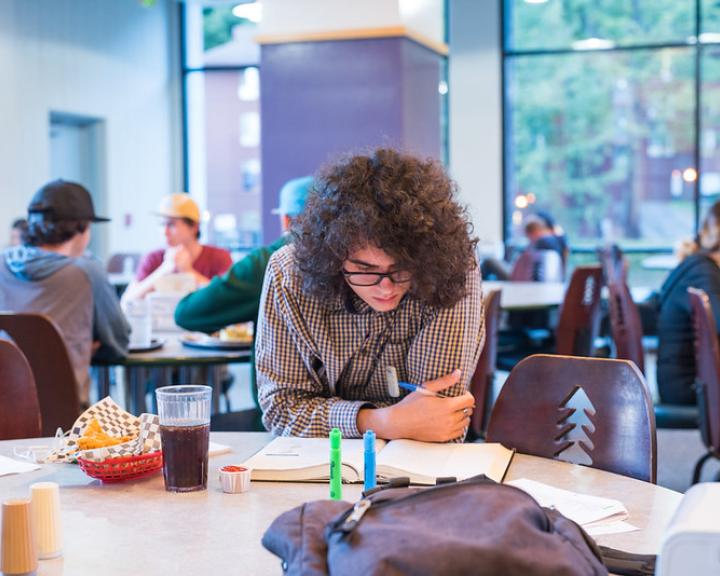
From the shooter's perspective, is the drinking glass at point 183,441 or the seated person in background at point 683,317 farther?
the seated person in background at point 683,317

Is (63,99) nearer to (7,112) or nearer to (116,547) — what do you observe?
(7,112)

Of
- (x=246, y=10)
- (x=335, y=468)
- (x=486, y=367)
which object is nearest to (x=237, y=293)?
(x=486, y=367)

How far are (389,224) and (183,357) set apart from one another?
1.55 metres

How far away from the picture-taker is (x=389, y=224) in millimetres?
1825

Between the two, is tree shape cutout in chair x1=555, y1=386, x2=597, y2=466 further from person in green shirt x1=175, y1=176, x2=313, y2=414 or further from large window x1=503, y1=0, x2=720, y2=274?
large window x1=503, y1=0, x2=720, y2=274

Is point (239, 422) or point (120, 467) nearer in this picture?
point (120, 467)

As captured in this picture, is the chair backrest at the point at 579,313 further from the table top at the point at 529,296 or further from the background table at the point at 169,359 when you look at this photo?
the background table at the point at 169,359

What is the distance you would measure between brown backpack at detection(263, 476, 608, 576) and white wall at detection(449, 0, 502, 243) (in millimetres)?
8380

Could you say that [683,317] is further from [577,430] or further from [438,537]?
[438,537]

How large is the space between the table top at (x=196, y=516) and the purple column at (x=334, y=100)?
3570 millimetres

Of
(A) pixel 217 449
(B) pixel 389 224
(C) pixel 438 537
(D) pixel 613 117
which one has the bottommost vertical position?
(A) pixel 217 449

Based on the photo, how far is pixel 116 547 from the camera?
129 cm

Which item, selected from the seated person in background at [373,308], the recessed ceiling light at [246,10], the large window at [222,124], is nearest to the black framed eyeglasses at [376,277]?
the seated person in background at [373,308]

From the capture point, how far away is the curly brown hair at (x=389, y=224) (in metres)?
1.83
